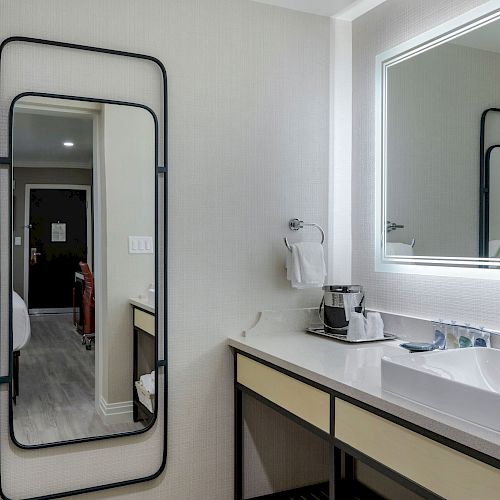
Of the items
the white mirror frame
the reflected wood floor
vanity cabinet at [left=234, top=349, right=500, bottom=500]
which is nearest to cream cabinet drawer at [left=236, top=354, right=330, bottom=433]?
vanity cabinet at [left=234, top=349, right=500, bottom=500]

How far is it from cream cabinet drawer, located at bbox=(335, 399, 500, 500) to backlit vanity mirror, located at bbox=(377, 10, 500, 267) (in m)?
0.79

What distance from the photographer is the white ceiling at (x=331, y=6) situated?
2564 millimetres

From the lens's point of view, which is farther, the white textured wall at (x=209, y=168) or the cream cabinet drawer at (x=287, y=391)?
the white textured wall at (x=209, y=168)

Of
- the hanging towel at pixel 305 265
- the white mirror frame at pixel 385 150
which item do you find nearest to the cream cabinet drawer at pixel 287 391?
the hanging towel at pixel 305 265

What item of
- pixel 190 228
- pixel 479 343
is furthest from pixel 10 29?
pixel 479 343

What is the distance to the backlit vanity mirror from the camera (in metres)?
2.03

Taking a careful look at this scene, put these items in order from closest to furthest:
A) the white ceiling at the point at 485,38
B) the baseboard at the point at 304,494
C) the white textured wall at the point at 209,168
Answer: the white ceiling at the point at 485,38
the white textured wall at the point at 209,168
the baseboard at the point at 304,494

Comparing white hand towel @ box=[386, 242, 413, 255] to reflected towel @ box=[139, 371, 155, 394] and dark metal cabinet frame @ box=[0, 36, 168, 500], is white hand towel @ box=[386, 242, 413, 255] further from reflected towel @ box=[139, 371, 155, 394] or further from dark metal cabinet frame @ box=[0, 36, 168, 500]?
reflected towel @ box=[139, 371, 155, 394]

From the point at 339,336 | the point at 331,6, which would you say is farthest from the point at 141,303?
the point at 331,6

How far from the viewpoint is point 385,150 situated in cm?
256

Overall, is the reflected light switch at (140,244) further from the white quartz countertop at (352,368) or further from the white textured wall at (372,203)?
the white textured wall at (372,203)

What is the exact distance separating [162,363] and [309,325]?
74 cm

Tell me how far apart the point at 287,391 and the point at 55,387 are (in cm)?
89

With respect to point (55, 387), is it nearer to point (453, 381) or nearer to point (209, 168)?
point (209, 168)
